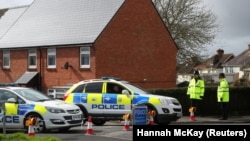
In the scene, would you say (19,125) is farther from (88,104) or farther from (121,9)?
(121,9)

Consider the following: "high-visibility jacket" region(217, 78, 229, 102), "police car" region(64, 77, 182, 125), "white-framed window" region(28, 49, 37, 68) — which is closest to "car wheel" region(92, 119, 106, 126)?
"police car" region(64, 77, 182, 125)

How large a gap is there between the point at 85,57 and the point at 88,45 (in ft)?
3.47

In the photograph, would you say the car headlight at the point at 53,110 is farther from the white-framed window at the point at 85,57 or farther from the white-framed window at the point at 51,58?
the white-framed window at the point at 51,58

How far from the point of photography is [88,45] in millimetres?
31031

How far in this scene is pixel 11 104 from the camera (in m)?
15.6

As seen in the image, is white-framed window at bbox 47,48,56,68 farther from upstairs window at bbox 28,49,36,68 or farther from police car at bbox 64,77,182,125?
police car at bbox 64,77,182,125

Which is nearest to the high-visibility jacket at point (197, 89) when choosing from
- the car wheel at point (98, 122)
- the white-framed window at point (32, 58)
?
the car wheel at point (98, 122)

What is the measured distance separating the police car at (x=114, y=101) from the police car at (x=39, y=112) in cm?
204

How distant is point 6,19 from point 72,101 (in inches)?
1022

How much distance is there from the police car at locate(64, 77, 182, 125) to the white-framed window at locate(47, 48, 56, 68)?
15496 mm

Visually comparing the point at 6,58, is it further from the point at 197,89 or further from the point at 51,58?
the point at 197,89

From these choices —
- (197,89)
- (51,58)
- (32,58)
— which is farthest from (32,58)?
(197,89)

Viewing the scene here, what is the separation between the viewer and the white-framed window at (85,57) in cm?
3156

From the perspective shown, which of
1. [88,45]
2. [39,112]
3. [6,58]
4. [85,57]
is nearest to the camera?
[39,112]
